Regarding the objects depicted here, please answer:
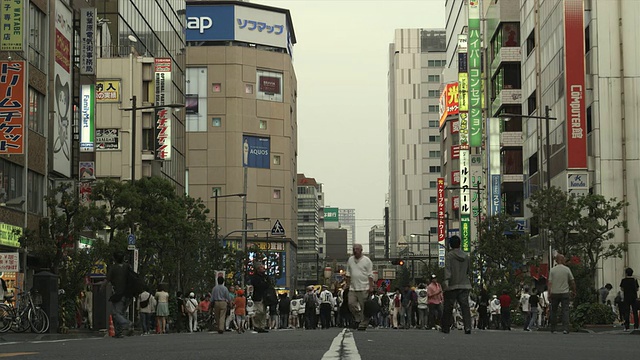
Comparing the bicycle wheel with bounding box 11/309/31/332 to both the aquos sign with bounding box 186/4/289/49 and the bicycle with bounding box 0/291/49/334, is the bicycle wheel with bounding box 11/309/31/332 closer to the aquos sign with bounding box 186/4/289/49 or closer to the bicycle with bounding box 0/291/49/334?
the bicycle with bounding box 0/291/49/334

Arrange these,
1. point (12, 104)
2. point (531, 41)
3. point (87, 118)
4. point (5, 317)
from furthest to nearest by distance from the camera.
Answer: point (531, 41) → point (87, 118) → point (12, 104) → point (5, 317)

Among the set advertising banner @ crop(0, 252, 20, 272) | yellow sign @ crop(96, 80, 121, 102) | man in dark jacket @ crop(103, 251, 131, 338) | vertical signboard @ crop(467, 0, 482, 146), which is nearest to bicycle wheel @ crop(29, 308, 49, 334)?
advertising banner @ crop(0, 252, 20, 272)

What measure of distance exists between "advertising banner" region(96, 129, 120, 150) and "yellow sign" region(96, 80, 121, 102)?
188cm

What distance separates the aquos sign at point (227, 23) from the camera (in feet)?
421

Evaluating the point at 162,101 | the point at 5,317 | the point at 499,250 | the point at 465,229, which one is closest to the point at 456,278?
the point at 5,317

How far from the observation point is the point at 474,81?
8431 cm

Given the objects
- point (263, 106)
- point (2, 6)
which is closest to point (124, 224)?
point (2, 6)

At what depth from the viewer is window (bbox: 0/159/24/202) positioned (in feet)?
131

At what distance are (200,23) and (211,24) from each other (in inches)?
48.8

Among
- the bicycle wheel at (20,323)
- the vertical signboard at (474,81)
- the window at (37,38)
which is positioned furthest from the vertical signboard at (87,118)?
the vertical signboard at (474,81)

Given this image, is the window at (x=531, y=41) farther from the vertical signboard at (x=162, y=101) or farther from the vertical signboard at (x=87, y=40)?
the vertical signboard at (x=87, y=40)

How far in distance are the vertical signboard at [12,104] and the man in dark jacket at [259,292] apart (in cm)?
1308

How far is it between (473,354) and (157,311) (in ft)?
86.3

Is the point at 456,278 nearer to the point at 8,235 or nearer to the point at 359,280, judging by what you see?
the point at 359,280
